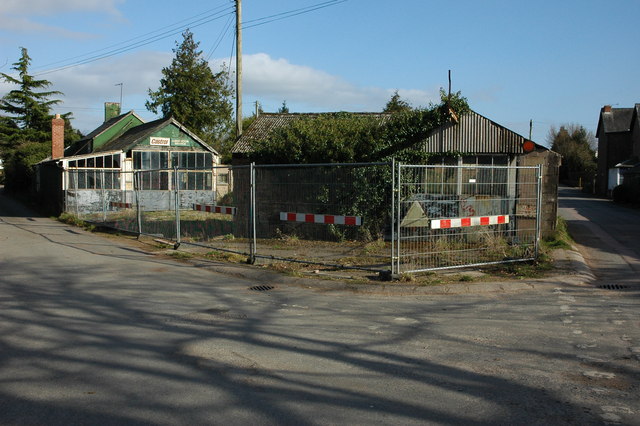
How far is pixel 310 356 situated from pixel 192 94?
4282 cm

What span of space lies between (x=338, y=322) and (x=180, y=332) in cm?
203

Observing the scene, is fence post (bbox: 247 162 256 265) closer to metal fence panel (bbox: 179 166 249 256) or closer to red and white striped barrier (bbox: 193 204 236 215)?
metal fence panel (bbox: 179 166 249 256)

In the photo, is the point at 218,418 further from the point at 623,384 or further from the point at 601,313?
the point at 601,313

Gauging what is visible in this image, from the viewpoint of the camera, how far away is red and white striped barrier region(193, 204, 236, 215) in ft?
42.3

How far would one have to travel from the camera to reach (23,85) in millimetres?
54781

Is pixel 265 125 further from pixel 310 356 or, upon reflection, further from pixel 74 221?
pixel 310 356

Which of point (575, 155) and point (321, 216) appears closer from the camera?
point (321, 216)

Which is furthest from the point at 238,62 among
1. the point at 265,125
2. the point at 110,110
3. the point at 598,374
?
the point at 110,110

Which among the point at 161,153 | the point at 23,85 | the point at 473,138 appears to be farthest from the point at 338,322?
the point at 23,85

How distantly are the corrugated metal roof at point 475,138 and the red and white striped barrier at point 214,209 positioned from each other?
19.5ft

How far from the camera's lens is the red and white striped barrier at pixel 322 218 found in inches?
411

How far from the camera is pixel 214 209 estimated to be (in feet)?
44.1

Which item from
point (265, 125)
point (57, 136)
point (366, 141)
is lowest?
point (366, 141)

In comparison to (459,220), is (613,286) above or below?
below
